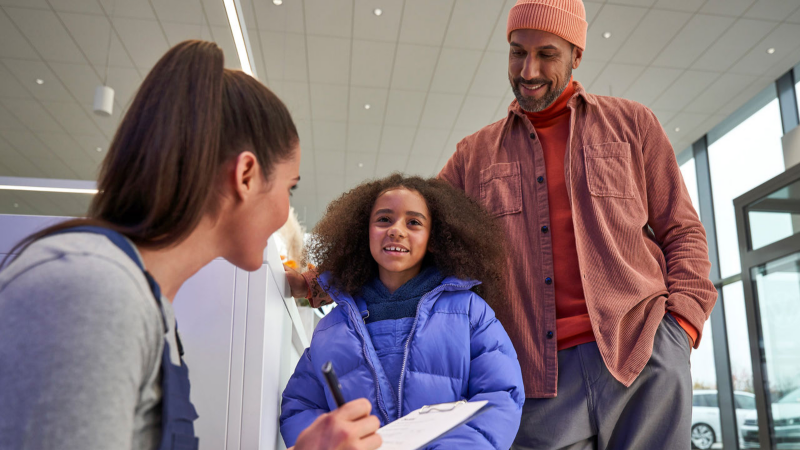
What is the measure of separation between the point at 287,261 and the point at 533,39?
1.08 meters

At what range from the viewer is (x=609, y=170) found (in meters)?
1.70

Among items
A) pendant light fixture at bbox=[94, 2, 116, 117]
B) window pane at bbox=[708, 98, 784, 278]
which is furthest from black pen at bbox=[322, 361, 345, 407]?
window pane at bbox=[708, 98, 784, 278]

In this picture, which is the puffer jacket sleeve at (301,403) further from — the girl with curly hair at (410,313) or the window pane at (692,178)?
the window pane at (692,178)

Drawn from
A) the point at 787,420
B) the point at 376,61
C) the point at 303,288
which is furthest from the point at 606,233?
the point at 376,61

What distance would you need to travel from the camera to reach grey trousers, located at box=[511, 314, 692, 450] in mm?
1490

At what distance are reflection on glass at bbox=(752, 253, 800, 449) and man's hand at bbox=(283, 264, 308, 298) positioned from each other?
4.30 m

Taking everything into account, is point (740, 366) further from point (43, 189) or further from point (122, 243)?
point (122, 243)

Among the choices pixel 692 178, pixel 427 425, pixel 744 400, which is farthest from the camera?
pixel 692 178

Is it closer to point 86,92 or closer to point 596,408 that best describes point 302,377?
point 596,408

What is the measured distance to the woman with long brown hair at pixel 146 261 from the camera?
1.60 feet

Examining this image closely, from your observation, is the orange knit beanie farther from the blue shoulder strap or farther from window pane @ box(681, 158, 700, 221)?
window pane @ box(681, 158, 700, 221)

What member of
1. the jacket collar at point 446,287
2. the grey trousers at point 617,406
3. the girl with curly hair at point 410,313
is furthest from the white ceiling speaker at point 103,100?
the grey trousers at point 617,406

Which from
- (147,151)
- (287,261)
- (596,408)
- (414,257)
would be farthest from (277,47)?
(147,151)

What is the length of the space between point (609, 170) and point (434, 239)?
0.53m
